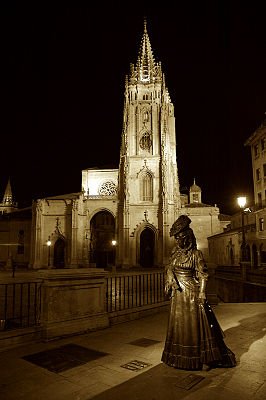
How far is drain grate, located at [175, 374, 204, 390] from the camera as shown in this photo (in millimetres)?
3875

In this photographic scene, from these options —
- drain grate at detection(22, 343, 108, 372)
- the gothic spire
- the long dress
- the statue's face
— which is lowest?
drain grate at detection(22, 343, 108, 372)

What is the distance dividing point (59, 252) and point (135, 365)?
41142mm

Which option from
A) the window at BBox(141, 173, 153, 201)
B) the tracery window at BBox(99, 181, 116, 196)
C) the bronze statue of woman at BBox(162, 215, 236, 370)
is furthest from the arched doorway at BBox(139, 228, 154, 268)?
the bronze statue of woman at BBox(162, 215, 236, 370)

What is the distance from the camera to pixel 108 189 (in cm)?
4881

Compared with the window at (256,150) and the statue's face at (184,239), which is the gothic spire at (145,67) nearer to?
the window at (256,150)

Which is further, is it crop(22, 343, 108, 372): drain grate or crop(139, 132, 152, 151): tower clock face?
crop(139, 132, 152, 151): tower clock face

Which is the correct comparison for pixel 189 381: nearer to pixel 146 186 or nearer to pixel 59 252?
pixel 146 186

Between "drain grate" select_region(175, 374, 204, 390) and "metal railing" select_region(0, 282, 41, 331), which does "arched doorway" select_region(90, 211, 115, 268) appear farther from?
"drain grate" select_region(175, 374, 204, 390)

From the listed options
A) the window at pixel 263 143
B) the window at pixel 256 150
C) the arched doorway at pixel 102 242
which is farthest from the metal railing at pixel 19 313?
the arched doorway at pixel 102 242

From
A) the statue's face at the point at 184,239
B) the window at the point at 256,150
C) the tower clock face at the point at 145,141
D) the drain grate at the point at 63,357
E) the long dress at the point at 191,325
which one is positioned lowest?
the drain grate at the point at 63,357

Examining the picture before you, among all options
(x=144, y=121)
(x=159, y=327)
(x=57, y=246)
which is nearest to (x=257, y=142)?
(x=144, y=121)

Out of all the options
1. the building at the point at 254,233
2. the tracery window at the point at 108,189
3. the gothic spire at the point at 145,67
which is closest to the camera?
the building at the point at 254,233

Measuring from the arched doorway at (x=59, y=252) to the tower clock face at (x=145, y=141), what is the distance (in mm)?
18127

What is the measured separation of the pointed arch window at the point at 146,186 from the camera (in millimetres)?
41375
